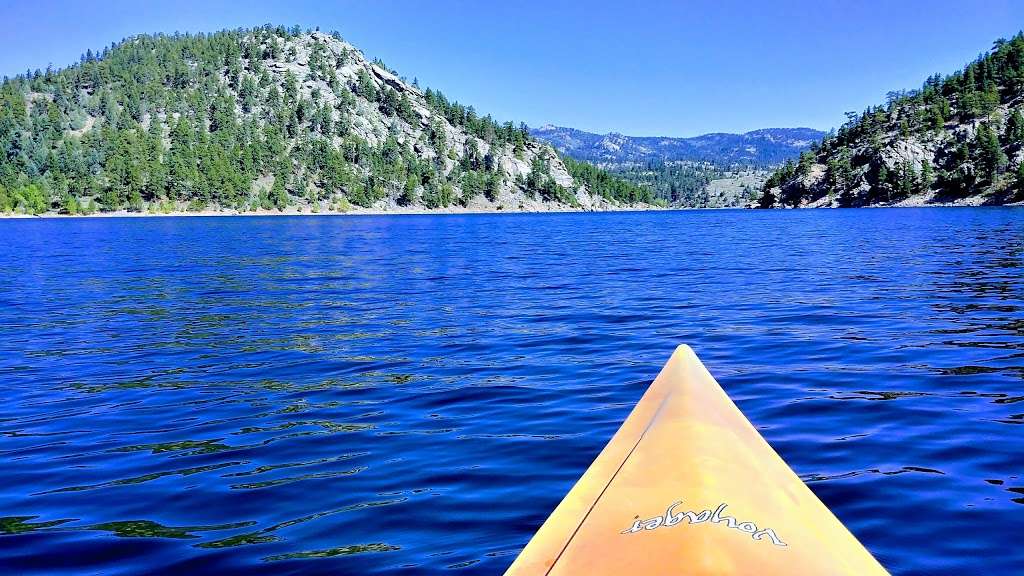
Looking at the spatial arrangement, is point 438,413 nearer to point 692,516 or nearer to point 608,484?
point 608,484

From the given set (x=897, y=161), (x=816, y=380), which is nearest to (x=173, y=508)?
(x=816, y=380)

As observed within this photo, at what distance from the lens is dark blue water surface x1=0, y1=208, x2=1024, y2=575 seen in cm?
602

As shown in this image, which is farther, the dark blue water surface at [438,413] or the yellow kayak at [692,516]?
the dark blue water surface at [438,413]

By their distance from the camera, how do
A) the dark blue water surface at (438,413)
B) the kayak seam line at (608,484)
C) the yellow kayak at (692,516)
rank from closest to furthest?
the yellow kayak at (692,516) → the kayak seam line at (608,484) → the dark blue water surface at (438,413)

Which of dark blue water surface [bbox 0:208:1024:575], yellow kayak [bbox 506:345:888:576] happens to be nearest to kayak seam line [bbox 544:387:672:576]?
yellow kayak [bbox 506:345:888:576]

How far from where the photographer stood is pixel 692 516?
387cm

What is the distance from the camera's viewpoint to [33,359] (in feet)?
46.6

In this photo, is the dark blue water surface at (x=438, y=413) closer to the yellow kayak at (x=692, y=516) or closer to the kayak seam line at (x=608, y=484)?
the kayak seam line at (x=608, y=484)

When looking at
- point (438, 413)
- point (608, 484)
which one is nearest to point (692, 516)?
point (608, 484)

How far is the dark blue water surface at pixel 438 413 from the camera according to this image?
602 centimetres

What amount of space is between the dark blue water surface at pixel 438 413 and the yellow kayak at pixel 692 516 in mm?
1272

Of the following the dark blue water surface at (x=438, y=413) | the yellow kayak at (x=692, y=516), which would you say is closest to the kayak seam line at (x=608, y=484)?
the yellow kayak at (x=692, y=516)

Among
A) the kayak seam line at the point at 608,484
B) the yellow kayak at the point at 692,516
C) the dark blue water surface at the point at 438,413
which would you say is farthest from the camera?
the dark blue water surface at the point at 438,413

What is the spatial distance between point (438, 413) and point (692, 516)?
645 cm
